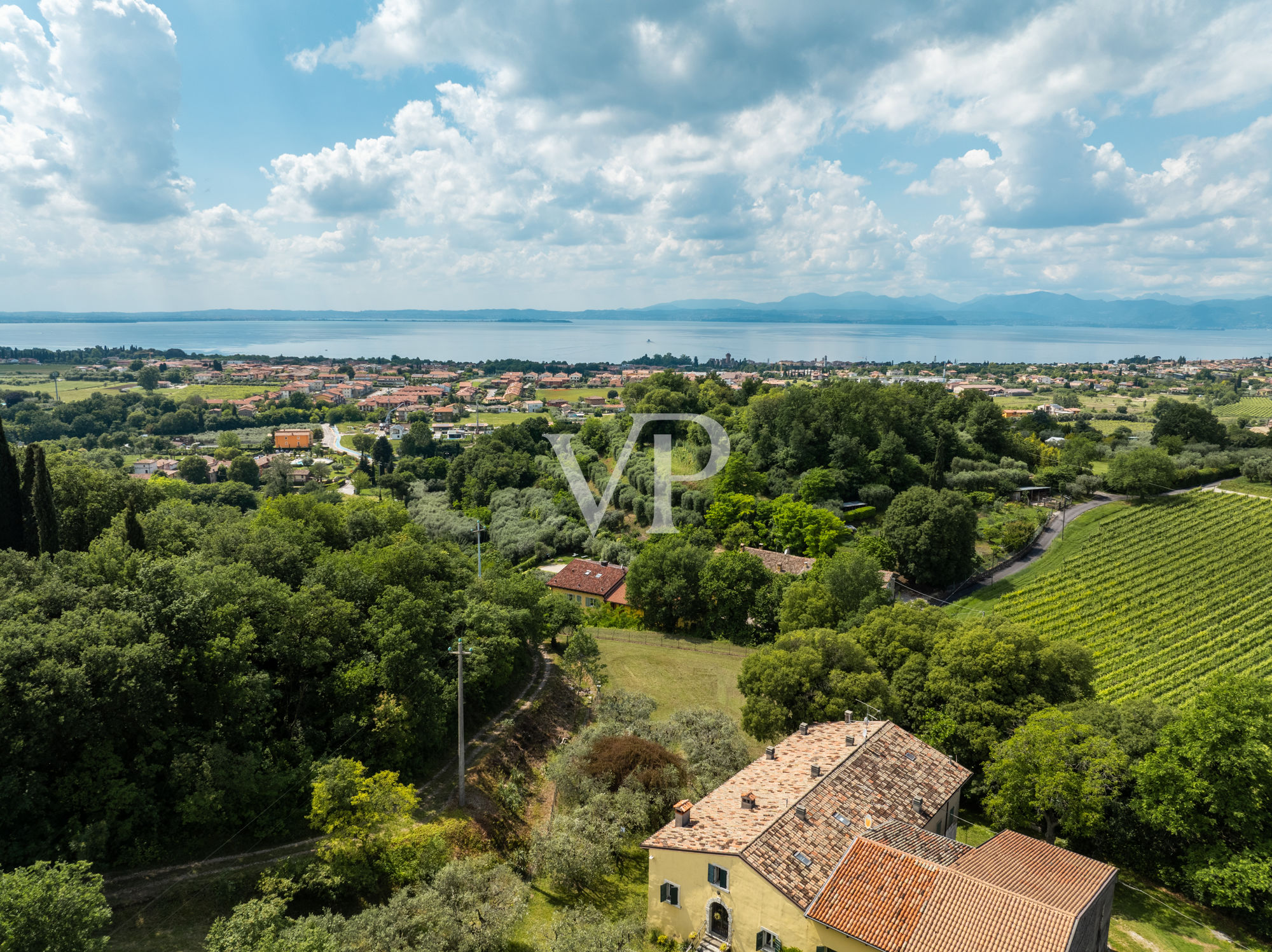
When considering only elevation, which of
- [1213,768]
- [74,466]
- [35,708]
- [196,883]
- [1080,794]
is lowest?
[196,883]

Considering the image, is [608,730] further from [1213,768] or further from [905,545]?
[905,545]

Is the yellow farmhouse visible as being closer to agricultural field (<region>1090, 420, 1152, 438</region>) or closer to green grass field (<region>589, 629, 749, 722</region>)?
green grass field (<region>589, 629, 749, 722</region>)

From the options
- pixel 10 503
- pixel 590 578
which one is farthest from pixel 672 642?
pixel 10 503

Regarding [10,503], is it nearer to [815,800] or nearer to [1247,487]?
[815,800]

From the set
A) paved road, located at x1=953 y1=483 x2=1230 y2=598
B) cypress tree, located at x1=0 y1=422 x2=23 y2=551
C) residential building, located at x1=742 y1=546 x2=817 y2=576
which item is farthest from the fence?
cypress tree, located at x1=0 y1=422 x2=23 y2=551

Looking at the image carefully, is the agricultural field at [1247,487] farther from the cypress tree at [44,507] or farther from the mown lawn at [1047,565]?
the cypress tree at [44,507]

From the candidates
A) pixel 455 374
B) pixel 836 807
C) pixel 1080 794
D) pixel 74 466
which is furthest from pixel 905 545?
pixel 455 374
